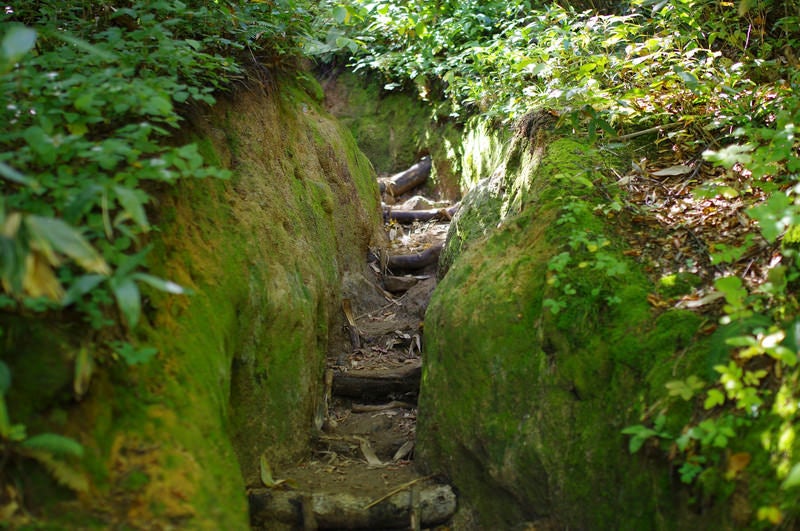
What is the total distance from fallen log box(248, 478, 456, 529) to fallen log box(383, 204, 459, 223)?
5.56 m

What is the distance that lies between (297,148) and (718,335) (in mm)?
4547

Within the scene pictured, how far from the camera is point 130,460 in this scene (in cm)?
259

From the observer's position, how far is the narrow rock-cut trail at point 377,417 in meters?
3.98

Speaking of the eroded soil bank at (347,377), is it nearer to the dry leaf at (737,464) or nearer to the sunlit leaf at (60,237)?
the dry leaf at (737,464)

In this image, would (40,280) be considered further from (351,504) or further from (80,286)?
(351,504)

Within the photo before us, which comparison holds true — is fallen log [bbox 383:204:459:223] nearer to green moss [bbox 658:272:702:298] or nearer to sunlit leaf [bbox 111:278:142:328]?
green moss [bbox 658:272:702:298]

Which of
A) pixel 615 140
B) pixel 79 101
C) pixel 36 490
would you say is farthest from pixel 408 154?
pixel 36 490

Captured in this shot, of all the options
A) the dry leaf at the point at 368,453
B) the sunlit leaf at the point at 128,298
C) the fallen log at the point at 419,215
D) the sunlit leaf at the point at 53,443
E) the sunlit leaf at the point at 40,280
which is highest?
the sunlit leaf at the point at 40,280

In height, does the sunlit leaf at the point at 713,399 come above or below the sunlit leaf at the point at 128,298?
below

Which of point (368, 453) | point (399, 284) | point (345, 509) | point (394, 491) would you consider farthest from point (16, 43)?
point (399, 284)

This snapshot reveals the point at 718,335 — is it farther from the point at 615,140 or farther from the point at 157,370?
the point at 157,370

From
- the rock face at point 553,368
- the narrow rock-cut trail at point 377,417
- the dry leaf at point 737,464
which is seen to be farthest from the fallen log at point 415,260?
the dry leaf at point 737,464

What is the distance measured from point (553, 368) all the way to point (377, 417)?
218cm

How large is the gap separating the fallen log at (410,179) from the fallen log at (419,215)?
126 cm
